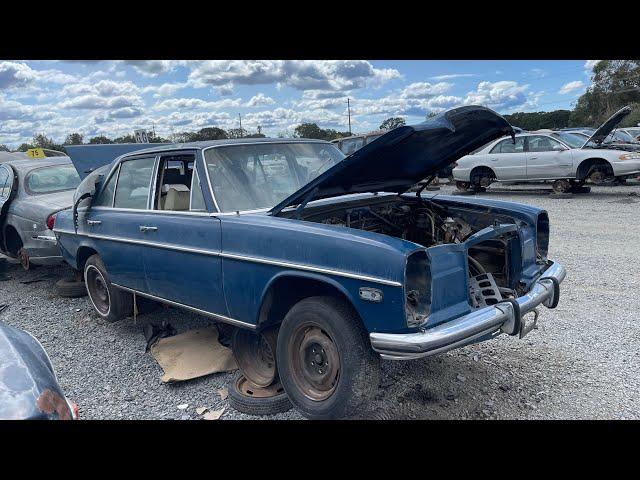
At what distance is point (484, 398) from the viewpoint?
128 inches

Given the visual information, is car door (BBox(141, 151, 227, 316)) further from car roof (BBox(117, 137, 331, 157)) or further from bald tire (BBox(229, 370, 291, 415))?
bald tire (BBox(229, 370, 291, 415))

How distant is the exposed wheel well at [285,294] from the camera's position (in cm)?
302

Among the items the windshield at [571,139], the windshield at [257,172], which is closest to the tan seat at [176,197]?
the windshield at [257,172]

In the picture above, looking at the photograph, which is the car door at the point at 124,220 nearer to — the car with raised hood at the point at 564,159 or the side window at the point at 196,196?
the side window at the point at 196,196

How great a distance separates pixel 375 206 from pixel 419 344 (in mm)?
1766

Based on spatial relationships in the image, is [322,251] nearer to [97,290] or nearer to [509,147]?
[97,290]

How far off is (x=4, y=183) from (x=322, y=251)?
6.65m

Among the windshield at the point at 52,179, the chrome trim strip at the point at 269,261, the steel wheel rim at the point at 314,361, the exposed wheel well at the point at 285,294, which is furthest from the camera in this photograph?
the windshield at the point at 52,179

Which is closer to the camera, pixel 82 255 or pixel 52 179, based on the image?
pixel 82 255

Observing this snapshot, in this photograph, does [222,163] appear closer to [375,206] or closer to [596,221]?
[375,206]

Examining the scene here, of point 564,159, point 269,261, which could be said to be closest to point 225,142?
point 269,261

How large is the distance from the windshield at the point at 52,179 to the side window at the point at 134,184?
2.90 m

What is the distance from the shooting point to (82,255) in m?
5.29

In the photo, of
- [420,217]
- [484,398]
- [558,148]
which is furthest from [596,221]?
[484,398]
